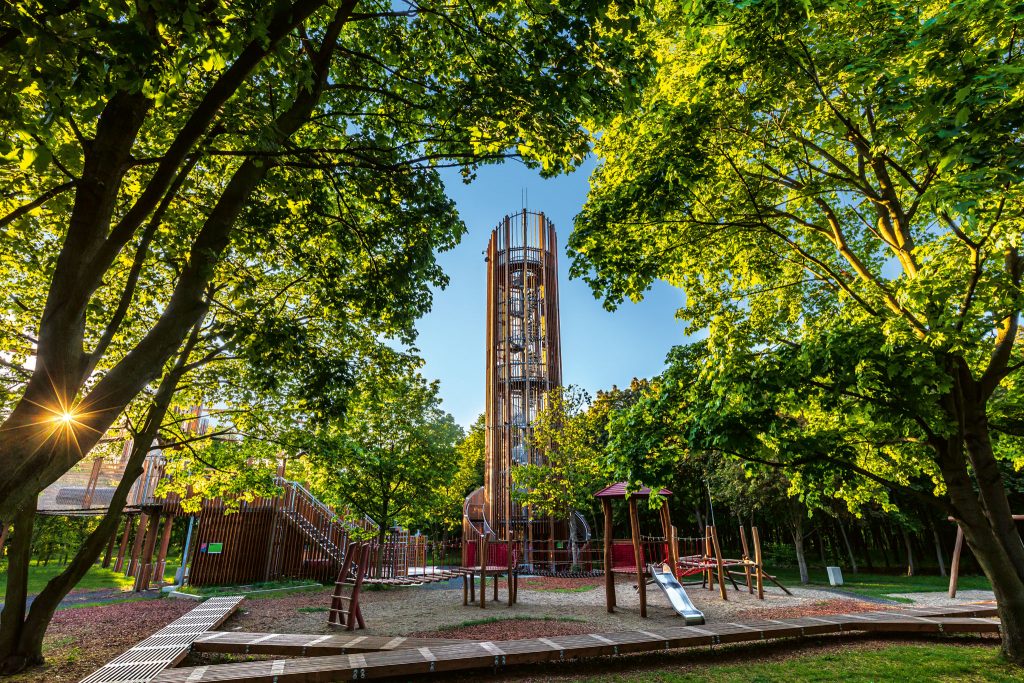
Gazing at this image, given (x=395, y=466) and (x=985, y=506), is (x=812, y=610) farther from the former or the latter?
(x=395, y=466)

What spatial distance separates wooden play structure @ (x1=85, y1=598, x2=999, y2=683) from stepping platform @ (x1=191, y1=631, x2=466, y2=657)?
0.04 feet

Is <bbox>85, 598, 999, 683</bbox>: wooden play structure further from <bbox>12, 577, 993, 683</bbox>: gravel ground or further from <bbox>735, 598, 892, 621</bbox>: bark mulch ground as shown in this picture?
<bbox>735, 598, 892, 621</bbox>: bark mulch ground

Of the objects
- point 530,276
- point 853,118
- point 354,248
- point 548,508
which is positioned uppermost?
point 530,276

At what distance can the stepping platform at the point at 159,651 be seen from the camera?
19.6 feet

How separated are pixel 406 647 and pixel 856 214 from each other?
11126 mm

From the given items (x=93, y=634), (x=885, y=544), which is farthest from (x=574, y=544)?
(x=885, y=544)

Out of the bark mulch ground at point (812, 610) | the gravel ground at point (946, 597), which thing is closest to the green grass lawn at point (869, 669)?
the bark mulch ground at point (812, 610)

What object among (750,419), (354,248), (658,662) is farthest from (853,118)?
(658,662)

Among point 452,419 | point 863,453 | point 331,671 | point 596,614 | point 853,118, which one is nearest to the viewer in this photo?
point 331,671

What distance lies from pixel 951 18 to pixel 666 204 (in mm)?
3662

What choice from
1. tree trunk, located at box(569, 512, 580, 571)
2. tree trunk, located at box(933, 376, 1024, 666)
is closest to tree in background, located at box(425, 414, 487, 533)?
tree trunk, located at box(569, 512, 580, 571)

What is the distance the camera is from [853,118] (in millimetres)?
7695

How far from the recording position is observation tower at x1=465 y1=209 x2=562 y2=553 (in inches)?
989

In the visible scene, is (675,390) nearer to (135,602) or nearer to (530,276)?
(135,602)
